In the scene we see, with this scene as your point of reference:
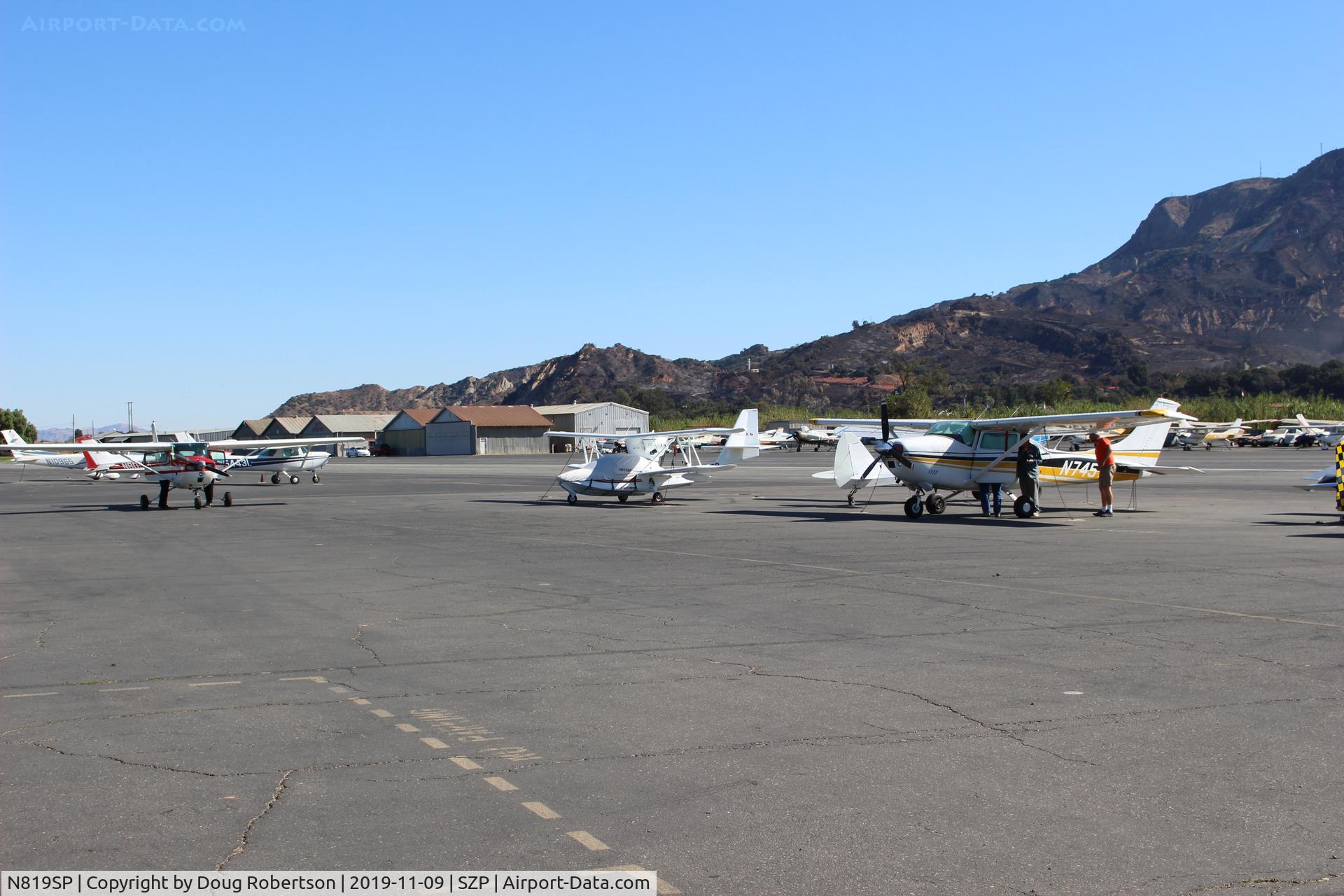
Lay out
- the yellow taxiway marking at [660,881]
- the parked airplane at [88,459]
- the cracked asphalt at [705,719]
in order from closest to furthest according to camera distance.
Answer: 1. the yellow taxiway marking at [660,881]
2. the cracked asphalt at [705,719]
3. the parked airplane at [88,459]

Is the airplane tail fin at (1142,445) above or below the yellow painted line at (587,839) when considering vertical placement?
above

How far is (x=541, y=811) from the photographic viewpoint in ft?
17.4

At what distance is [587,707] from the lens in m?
7.48

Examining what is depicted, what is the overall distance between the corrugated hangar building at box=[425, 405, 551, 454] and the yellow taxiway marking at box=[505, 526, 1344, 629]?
91.3 m

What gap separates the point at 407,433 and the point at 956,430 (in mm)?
97658

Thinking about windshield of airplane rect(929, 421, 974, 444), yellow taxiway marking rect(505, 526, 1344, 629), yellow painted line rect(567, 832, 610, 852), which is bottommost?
yellow taxiway marking rect(505, 526, 1344, 629)

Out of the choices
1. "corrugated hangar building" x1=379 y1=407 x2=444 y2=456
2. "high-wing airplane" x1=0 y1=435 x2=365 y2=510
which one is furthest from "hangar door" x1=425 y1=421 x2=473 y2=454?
"high-wing airplane" x1=0 y1=435 x2=365 y2=510

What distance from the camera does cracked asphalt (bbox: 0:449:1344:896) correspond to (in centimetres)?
480

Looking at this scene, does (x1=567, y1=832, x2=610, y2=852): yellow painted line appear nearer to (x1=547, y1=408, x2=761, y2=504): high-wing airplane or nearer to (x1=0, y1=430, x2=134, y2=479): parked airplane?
(x1=547, y1=408, x2=761, y2=504): high-wing airplane

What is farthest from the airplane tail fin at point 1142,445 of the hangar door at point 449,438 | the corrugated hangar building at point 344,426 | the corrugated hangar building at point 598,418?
the corrugated hangar building at point 344,426

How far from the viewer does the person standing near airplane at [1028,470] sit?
24.9m

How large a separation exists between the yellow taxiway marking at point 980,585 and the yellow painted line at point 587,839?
8.32 meters

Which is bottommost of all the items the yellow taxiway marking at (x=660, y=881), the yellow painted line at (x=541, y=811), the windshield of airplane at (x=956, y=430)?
the yellow taxiway marking at (x=660, y=881)

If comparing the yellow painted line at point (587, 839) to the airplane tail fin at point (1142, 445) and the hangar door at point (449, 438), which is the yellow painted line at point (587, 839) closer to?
the airplane tail fin at point (1142, 445)
